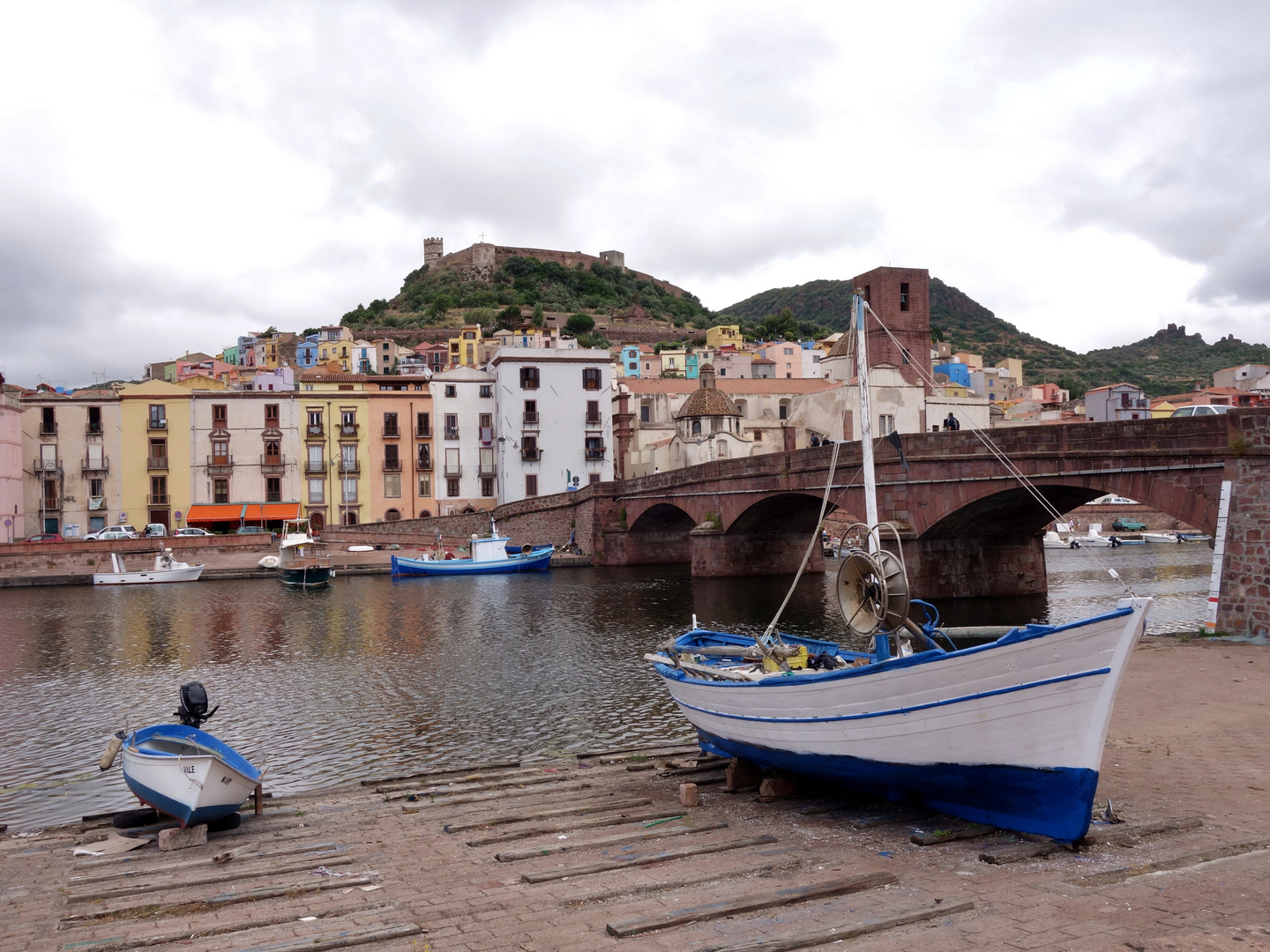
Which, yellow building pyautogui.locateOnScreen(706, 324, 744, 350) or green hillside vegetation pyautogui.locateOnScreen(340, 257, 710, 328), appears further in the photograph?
green hillside vegetation pyautogui.locateOnScreen(340, 257, 710, 328)

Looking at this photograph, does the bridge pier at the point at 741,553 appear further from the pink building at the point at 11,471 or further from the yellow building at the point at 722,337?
the yellow building at the point at 722,337

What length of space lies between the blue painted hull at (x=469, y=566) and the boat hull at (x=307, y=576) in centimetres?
612

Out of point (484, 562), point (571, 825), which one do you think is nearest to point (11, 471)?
point (484, 562)

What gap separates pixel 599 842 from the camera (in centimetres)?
999

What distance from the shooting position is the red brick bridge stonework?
21234mm

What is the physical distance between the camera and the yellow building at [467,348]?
104081 millimetres

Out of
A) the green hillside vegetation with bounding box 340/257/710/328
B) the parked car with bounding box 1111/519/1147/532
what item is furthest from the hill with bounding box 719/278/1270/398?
the parked car with bounding box 1111/519/1147/532

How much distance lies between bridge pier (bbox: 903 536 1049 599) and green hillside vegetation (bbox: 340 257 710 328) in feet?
343

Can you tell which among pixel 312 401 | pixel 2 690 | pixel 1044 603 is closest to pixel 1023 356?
pixel 312 401

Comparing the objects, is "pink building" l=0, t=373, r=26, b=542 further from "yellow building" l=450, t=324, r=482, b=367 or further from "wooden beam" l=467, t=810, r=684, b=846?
"wooden beam" l=467, t=810, r=684, b=846

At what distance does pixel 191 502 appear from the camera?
6638 centimetres

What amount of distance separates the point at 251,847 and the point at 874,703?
6.91 meters

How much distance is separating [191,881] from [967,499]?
2450 cm

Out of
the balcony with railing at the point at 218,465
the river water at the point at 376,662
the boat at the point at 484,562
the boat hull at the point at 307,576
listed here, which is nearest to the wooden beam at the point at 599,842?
the river water at the point at 376,662
